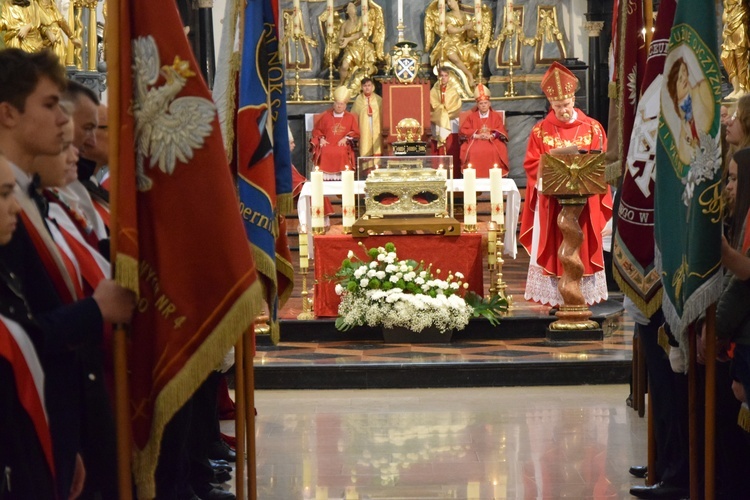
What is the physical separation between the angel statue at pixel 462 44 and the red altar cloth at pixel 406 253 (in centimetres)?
918

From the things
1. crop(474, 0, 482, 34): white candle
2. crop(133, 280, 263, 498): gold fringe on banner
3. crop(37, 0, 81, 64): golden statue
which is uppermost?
crop(474, 0, 482, 34): white candle

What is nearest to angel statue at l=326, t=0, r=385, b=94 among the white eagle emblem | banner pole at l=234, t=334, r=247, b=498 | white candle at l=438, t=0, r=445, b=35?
white candle at l=438, t=0, r=445, b=35

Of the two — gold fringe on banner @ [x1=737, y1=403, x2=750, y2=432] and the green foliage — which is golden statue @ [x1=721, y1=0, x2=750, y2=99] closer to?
the green foliage

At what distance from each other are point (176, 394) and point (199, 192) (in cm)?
56

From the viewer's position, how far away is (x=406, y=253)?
852 cm

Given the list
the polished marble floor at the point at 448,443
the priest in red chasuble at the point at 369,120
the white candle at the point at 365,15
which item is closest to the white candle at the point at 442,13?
the white candle at the point at 365,15

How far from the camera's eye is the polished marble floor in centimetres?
491

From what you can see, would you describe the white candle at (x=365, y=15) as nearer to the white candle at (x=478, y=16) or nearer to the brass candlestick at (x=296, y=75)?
the brass candlestick at (x=296, y=75)

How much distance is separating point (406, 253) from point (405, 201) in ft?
1.88

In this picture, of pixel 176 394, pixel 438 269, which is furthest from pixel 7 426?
pixel 438 269

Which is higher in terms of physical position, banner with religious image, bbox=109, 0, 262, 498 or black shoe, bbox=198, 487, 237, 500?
banner with religious image, bbox=109, 0, 262, 498

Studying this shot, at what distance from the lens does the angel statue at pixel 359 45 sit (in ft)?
57.5

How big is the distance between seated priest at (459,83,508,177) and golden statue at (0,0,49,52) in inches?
308

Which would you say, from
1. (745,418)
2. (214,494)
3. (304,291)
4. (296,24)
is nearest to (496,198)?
(304,291)
